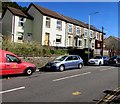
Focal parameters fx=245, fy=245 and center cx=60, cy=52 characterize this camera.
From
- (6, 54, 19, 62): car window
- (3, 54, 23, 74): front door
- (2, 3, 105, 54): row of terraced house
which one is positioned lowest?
(3, 54, 23, 74): front door

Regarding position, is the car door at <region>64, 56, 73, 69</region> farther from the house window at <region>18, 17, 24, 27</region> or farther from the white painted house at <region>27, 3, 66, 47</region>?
the house window at <region>18, 17, 24, 27</region>

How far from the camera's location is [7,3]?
162 feet

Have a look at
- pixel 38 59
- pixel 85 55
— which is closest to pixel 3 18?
pixel 85 55

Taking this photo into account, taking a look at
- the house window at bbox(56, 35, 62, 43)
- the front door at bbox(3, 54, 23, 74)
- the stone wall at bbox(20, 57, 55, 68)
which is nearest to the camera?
the front door at bbox(3, 54, 23, 74)

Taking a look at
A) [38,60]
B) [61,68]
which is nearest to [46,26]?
[38,60]

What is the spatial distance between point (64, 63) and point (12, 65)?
7222 millimetres

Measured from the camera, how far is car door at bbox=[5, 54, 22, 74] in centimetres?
1550

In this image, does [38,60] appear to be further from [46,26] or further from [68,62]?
[46,26]

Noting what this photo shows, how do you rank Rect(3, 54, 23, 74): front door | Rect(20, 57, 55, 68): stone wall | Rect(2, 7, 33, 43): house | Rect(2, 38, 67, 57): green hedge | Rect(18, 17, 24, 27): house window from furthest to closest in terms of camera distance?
Rect(18, 17, 24, 27): house window → Rect(2, 7, 33, 43): house → Rect(20, 57, 55, 68): stone wall → Rect(2, 38, 67, 57): green hedge → Rect(3, 54, 23, 74): front door

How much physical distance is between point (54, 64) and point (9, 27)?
19.2 m

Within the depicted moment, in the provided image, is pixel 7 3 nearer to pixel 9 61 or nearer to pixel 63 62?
pixel 63 62

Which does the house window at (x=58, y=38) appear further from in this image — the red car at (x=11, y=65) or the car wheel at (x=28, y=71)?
the red car at (x=11, y=65)

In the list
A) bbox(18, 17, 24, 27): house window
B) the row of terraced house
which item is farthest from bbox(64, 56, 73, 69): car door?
bbox(18, 17, 24, 27): house window

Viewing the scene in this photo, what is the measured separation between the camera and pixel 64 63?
22.1 meters
